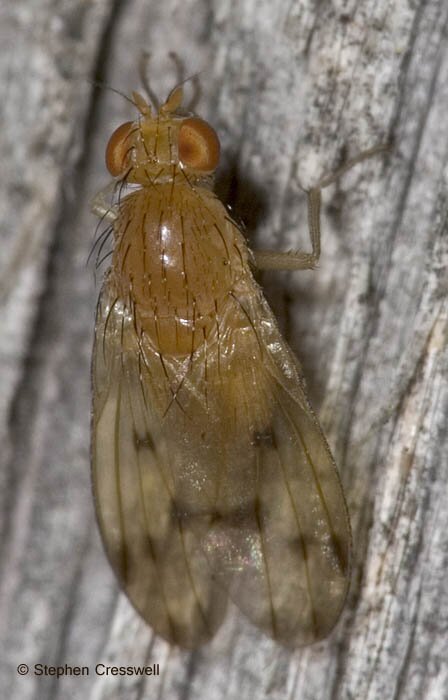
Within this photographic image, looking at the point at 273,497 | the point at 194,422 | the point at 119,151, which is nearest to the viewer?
the point at 273,497

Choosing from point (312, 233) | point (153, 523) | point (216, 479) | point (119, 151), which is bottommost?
point (153, 523)

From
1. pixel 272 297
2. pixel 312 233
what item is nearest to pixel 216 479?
pixel 272 297

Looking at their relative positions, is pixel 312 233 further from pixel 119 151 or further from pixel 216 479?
pixel 216 479

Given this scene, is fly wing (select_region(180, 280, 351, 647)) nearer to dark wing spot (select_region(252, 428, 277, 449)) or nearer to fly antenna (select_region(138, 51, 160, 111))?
dark wing spot (select_region(252, 428, 277, 449))

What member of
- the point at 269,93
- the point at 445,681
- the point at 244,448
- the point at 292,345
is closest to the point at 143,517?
the point at 244,448

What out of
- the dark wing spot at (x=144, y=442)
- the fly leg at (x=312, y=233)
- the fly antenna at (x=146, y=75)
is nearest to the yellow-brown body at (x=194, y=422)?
the dark wing spot at (x=144, y=442)

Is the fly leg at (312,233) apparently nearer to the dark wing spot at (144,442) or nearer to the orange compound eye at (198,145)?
the orange compound eye at (198,145)
